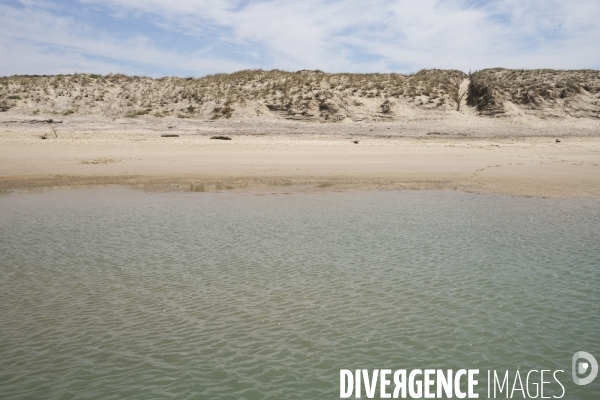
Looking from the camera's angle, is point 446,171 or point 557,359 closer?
point 557,359

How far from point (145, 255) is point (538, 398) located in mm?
5651

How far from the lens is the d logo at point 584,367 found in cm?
415

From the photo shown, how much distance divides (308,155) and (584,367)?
17.1 metres

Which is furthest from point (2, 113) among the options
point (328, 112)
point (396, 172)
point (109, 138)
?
point (396, 172)

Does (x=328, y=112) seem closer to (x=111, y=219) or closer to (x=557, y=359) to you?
(x=111, y=219)

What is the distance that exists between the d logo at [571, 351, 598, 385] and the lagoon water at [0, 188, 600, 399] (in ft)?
0.21

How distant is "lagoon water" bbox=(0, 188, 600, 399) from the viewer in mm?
4254

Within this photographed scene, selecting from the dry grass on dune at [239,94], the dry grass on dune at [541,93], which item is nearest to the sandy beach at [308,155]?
the dry grass on dune at [541,93]

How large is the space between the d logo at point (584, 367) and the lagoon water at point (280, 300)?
65 mm

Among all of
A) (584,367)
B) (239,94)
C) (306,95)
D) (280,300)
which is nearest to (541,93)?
(306,95)

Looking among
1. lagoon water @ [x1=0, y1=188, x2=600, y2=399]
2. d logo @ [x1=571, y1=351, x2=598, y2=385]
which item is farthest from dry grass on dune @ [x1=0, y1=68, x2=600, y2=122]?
d logo @ [x1=571, y1=351, x2=598, y2=385]

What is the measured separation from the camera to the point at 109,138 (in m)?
24.0

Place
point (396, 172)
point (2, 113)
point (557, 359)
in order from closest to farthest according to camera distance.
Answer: point (557, 359)
point (396, 172)
point (2, 113)

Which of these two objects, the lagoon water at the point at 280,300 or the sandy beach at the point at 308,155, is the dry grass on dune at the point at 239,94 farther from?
the lagoon water at the point at 280,300
